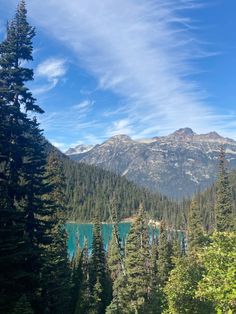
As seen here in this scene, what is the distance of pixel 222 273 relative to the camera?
17750 millimetres

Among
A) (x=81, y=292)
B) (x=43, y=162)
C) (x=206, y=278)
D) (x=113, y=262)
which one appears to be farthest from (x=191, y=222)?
(x=206, y=278)

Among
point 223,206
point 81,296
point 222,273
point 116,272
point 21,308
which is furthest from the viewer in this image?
point 116,272

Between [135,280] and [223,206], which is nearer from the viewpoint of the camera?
[135,280]

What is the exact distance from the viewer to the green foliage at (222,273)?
1648 centimetres

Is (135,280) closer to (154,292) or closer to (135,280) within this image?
(135,280)

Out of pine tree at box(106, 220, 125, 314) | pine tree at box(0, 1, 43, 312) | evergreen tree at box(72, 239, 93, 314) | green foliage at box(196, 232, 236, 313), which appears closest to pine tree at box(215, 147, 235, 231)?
pine tree at box(106, 220, 125, 314)

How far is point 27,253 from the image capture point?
2434 centimetres

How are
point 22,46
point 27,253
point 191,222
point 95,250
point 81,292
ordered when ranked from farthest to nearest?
point 191,222 → point 95,250 → point 81,292 → point 22,46 → point 27,253

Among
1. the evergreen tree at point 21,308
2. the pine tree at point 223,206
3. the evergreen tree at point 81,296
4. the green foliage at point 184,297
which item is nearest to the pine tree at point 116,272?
the evergreen tree at point 81,296

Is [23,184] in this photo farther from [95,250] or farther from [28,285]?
[95,250]

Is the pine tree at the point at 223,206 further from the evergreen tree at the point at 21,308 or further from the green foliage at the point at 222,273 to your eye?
the evergreen tree at the point at 21,308

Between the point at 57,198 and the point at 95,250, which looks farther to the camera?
the point at 95,250

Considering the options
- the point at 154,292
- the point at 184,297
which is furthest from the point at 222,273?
the point at 154,292

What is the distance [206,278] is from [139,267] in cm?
3890
